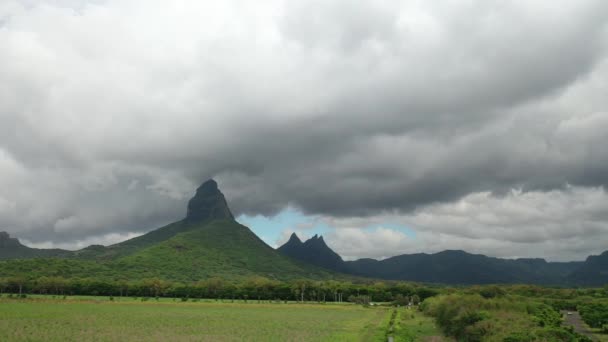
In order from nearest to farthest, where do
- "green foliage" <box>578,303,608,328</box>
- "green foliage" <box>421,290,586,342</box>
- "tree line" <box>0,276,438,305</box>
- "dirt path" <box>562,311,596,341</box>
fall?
"green foliage" <box>421,290,586,342</box>, "dirt path" <box>562,311,596,341</box>, "green foliage" <box>578,303,608,328</box>, "tree line" <box>0,276,438,305</box>

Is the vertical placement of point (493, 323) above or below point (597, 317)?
above

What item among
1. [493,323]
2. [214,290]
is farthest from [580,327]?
[214,290]

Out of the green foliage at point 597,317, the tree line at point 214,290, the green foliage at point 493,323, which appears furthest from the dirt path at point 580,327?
the tree line at point 214,290

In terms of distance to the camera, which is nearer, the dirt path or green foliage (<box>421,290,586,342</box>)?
green foliage (<box>421,290,586,342</box>)

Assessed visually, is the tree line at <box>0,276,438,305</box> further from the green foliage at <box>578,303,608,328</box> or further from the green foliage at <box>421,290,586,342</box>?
the green foliage at <box>421,290,586,342</box>

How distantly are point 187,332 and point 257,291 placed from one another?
10869 centimetres

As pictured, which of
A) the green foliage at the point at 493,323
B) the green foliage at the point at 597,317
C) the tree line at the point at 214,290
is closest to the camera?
the green foliage at the point at 493,323

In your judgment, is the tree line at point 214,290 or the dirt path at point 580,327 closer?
the dirt path at point 580,327

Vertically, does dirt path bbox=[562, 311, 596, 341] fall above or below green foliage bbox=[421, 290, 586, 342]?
below

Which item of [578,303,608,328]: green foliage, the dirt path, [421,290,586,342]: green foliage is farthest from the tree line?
[421,290,586,342]: green foliage

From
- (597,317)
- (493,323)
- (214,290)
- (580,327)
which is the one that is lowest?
(580,327)

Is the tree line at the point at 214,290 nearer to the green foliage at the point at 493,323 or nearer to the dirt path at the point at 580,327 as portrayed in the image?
the dirt path at the point at 580,327

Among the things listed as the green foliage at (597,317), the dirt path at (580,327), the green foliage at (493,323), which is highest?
the green foliage at (493,323)

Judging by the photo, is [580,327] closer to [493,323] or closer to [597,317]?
[597,317]
